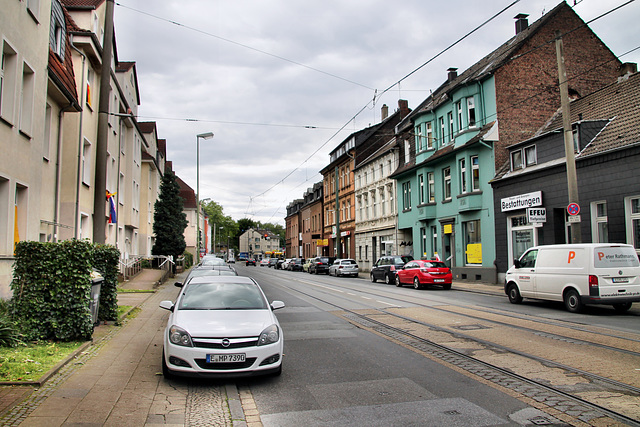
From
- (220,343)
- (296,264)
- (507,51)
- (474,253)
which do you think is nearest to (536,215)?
(474,253)

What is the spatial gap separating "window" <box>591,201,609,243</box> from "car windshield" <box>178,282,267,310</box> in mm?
15979

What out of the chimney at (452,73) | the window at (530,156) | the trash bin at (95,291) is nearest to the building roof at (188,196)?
the chimney at (452,73)

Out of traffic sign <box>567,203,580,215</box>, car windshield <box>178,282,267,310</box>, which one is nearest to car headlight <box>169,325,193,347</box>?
car windshield <box>178,282,267,310</box>

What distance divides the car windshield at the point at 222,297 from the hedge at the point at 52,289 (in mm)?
1806

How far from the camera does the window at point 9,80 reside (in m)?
11.4

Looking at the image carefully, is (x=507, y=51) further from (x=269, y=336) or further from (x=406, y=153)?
(x=269, y=336)

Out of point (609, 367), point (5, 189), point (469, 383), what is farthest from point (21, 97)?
point (609, 367)

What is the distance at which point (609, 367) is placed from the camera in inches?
284

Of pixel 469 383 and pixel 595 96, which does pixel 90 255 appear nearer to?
pixel 469 383

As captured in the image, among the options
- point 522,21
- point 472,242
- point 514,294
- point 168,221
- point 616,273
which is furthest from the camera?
point 168,221

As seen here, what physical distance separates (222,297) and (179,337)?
1.49 m

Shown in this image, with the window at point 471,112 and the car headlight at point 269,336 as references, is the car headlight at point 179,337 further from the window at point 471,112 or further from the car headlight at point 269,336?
the window at point 471,112

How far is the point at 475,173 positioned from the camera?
93.7ft

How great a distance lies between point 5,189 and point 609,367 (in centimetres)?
1206
